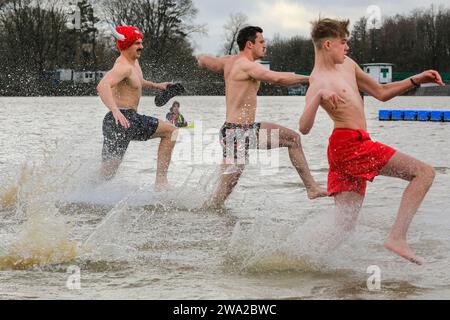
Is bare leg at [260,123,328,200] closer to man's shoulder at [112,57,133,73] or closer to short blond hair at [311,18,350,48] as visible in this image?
man's shoulder at [112,57,133,73]

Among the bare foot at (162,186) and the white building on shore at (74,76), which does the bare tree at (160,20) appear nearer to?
the white building on shore at (74,76)

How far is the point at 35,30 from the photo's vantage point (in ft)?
292

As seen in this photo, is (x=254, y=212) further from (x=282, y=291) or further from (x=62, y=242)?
Result: (x=282, y=291)

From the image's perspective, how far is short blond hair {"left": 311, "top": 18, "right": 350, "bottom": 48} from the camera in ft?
19.2

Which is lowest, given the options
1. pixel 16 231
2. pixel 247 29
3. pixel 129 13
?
pixel 16 231

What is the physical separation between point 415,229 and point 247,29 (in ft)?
8.32

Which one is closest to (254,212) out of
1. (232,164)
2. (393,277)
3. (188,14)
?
(232,164)

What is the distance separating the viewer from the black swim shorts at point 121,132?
9.05 meters

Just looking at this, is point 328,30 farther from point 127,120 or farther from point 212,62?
A: point 127,120

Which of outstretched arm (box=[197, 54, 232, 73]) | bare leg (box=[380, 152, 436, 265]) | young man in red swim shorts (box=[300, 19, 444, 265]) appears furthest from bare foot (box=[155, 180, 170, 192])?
bare leg (box=[380, 152, 436, 265])

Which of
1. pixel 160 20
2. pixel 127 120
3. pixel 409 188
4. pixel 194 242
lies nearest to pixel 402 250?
pixel 409 188

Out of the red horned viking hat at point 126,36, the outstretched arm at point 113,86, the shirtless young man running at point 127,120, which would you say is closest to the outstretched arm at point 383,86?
the outstretched arm at point 113,86

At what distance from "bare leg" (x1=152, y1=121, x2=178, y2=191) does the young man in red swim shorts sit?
11.7 feet

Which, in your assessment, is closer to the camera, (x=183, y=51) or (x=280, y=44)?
(x=183, y=51)
